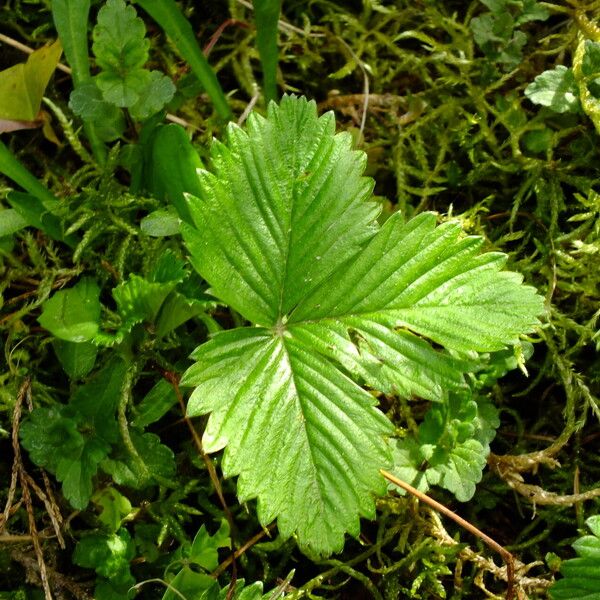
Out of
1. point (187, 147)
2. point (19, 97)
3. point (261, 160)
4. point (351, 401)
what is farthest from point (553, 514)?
point (19, 97)

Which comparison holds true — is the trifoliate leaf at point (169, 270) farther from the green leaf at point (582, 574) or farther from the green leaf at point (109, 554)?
the green leaf at point (582, 574)

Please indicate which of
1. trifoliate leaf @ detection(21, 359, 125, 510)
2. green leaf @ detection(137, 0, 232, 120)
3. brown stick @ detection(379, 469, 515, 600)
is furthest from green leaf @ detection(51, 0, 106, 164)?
brown stick @ detection(379, 469, 515, 600)

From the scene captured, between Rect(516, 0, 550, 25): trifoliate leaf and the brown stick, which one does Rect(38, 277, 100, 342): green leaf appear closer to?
the brown stick

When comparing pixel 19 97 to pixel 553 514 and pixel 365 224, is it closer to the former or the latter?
pixel 365 224

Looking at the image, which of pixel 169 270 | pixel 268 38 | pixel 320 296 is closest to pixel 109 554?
pixel 169 270

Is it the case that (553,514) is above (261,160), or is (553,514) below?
below

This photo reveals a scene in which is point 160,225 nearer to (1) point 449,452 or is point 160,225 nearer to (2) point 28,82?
(2) point 28,82

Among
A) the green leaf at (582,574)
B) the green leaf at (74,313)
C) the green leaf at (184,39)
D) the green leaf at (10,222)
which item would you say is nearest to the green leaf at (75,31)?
the green leaf at (184,39)
